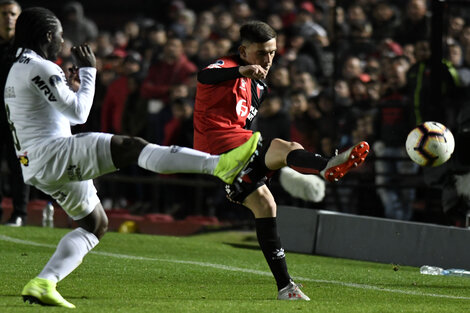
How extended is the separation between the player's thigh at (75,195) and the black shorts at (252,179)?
3.84ft

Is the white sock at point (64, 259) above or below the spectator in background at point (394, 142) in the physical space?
below

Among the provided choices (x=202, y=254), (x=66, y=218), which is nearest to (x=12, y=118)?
(x=202, y=254)

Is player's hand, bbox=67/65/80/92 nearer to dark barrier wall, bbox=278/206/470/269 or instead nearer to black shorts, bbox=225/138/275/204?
black shorts, bbox=225/138/275/204

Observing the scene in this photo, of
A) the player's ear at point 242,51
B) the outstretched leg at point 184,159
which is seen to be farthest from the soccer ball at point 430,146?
the outstretched leg at point 184,159

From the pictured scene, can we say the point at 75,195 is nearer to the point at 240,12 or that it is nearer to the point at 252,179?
the point at 252,179

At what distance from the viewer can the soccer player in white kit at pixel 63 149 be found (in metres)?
6.52

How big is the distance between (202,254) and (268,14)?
9363 millimetres

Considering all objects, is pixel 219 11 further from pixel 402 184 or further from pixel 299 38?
pixel 402 184

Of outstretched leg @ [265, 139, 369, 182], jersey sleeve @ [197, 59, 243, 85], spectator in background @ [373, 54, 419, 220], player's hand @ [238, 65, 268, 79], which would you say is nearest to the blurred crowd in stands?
spectator in background @ [373, 54, 419, 220]

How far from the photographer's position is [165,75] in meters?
17.2

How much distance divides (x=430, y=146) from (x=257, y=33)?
A: 259 centimetres

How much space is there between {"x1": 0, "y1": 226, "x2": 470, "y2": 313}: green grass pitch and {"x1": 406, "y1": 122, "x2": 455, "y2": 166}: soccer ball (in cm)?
117

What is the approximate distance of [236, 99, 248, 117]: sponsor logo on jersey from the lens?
8352mm

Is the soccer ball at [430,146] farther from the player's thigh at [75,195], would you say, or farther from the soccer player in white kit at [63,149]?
the player's thigh at [75,195]
